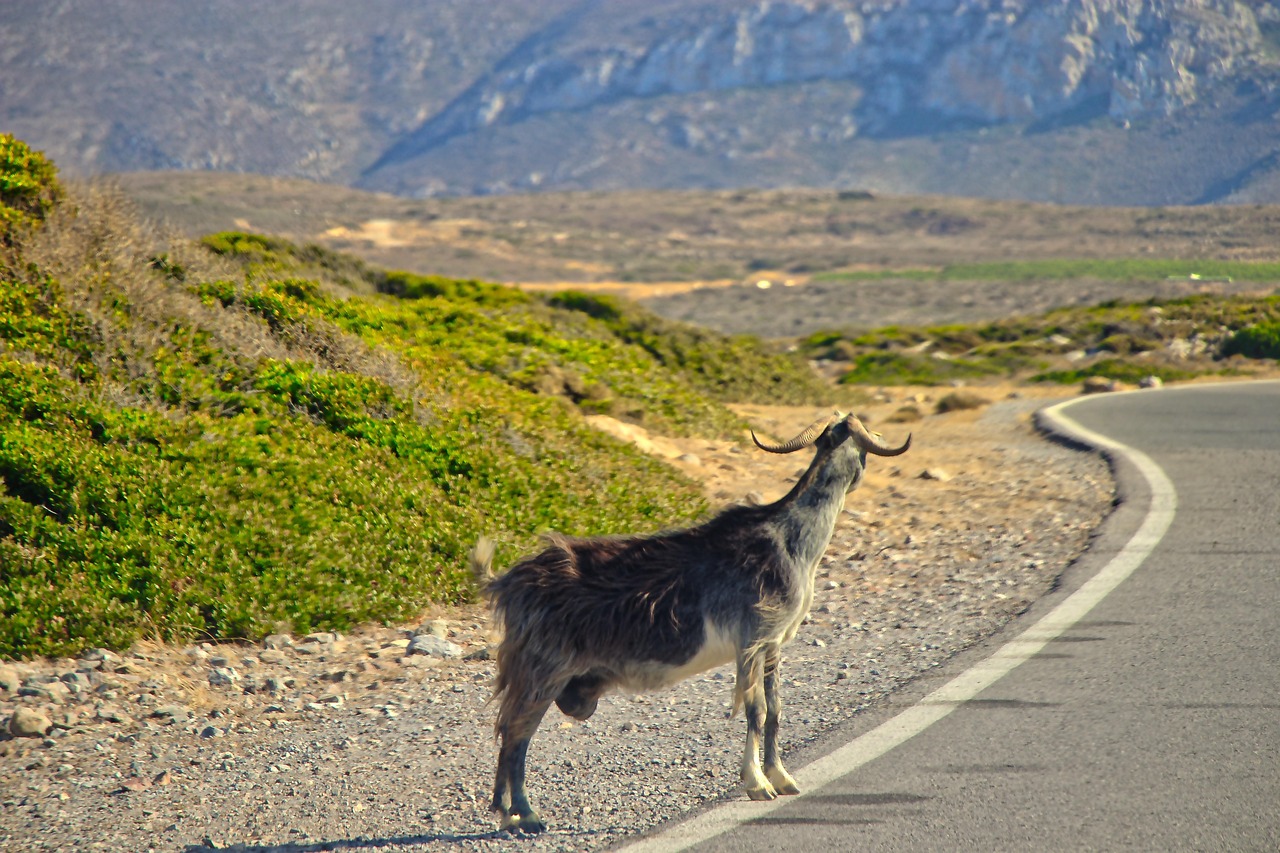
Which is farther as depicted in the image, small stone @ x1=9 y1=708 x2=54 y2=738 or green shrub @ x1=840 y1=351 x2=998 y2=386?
A: green shrub @ x1=840 y1=351 x2=998 y2=386

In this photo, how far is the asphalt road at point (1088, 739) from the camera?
444 centimetres

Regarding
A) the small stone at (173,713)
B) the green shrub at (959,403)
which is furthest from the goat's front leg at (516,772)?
the green shrub at (959,403)

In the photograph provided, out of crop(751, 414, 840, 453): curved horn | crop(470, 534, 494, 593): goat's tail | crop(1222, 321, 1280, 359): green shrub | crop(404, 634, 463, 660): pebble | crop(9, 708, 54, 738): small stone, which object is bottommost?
crop(9, 708, 54, 738): small stone

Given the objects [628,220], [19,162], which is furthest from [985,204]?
[19,162]

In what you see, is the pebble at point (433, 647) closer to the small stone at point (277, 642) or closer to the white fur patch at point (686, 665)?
the small stone at point (277, 642)

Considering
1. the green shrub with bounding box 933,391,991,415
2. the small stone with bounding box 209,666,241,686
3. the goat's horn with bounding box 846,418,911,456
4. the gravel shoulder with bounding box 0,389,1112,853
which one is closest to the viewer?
the gravel shoulder with bounding box 0,389,1112,853

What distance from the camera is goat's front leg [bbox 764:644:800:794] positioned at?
15.7 ft

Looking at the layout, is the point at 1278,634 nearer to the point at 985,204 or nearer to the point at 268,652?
the point at 268,652

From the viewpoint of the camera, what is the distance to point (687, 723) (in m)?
5.81

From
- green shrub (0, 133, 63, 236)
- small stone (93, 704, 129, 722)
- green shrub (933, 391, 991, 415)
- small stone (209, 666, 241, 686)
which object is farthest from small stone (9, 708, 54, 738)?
green shrub (933, 391, 991, 415)

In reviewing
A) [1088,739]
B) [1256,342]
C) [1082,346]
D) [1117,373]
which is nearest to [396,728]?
[1088,739]

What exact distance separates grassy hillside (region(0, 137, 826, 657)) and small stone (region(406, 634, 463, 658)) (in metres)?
0.62

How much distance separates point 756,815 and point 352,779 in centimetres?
173

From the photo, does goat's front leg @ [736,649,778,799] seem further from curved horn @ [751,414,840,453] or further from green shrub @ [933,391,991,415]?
green shrub @ [933,391,991,415]
